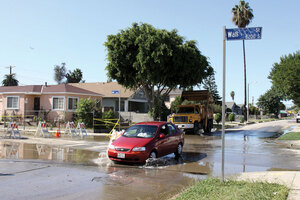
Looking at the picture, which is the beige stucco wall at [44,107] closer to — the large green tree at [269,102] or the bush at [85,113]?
the bush at [85,113]

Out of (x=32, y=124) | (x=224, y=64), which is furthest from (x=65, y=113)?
(x=224, y=64)

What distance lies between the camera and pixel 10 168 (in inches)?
356

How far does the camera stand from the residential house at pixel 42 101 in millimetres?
29891

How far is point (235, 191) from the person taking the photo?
590cm

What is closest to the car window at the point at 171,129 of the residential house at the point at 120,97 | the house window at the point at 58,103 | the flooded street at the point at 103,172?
the flooded street at the point at 103,172

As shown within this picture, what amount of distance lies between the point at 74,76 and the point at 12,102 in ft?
145

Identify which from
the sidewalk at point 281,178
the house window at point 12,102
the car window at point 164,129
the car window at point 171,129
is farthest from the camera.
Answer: the house window at point 12,102

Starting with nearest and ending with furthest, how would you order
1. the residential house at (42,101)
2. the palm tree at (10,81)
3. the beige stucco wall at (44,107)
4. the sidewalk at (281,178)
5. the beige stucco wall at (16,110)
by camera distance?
the sidewalk at (281,178), the beige stucco wall at (44,107), the residential house at (42,101), the beige stucco wall at (16,110), the palm tree at (10,81)

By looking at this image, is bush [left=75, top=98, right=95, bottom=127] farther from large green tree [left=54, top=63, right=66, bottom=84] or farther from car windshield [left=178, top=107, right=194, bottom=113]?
large green tree [left=54, top=63, right=66, bottom=84]

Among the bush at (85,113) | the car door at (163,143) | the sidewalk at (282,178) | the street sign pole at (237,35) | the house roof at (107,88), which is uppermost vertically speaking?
the house roof at (107,88)

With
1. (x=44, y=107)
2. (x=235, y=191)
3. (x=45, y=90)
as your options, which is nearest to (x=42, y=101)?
(x=44, y=107)

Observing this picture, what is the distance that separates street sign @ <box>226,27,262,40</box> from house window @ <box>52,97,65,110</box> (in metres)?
25.7

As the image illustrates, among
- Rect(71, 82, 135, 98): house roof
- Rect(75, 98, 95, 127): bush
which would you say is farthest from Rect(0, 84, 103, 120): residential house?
Rect(71, 82, 135, 98): house roof

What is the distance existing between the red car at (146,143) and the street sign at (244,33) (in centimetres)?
491
